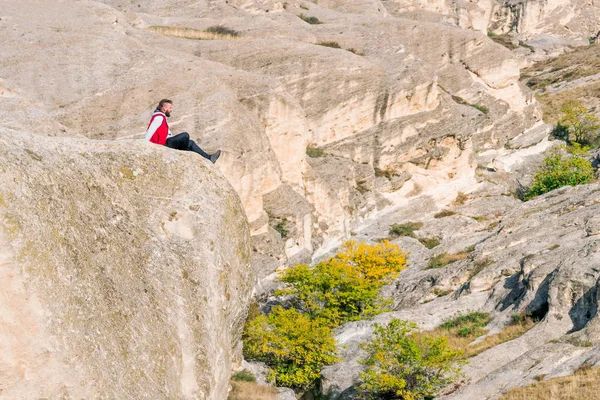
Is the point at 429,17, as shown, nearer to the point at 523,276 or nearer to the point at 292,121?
the point at 292,121

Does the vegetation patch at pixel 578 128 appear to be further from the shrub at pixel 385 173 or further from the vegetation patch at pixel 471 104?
the shrub at pixel 385 173

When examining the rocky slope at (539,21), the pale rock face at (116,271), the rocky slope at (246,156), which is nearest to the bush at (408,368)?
the rocky slope at (246,156)

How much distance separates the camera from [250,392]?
75.5 feet

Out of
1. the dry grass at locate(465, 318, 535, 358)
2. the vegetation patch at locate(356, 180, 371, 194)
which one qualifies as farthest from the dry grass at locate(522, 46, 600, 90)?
the dry grass at locate(465, 318, 535, 358)

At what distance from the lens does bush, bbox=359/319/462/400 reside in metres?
23.3

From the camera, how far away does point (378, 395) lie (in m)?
25.1

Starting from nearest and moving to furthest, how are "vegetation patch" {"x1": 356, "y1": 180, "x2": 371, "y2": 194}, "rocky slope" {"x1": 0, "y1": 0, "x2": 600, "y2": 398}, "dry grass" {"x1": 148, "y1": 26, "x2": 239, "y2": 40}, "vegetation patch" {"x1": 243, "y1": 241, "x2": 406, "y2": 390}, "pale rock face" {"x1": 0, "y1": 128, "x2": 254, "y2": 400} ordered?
"pale rock face" {"x1": 0, "y1": 128, "x2": 254, "y2": 400}
"rocky slope" {"x1": 0, "y1": 0, "x2": 600, "y2": 398}
"vegetation patch" {"x1": 243, "y1": 241, "x2": 406, "y2": 390}
"vegetation patch" {"x1": 356, "y1": 180, "x2": 371, "y2": 194}
"dry grass" {"x1": 148, "y1": 26, "x2": 239, "y2": 40}

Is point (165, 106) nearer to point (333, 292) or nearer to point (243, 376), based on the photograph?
point (243, 376)

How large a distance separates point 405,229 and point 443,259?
15.8 metres

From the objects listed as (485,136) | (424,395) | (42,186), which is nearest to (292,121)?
(485,136)

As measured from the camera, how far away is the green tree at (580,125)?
82312 millimetres

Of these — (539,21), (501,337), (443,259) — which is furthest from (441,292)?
(539,21)

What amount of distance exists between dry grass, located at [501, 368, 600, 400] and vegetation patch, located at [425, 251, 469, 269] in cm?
1999

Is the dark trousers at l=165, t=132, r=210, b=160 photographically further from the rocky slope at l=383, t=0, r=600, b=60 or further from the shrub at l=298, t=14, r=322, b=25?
the rocky slope at l=383, t=0, r=600, b=60
